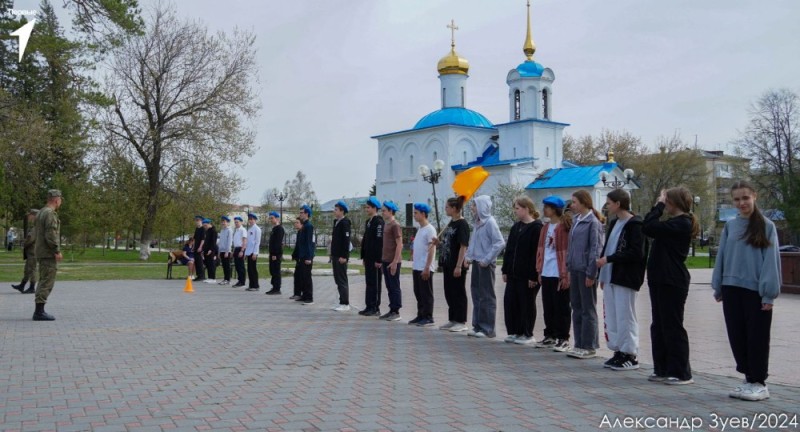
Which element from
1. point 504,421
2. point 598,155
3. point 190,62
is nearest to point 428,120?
point 598,155

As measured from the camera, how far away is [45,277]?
11.5m

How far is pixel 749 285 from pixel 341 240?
8.91 meters

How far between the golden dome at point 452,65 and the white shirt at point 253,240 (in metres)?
56.5

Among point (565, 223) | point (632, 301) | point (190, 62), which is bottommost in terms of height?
point (632, 301)

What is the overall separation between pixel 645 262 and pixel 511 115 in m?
63.7

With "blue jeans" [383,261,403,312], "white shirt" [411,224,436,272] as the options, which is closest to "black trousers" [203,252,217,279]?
"blue jeans" [383,261,403,312]

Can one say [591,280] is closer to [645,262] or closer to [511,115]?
[645,262]

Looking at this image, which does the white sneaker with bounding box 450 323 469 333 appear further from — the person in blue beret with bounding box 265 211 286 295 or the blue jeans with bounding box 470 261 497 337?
the person in blue beret with bounding box 265 211 286 295

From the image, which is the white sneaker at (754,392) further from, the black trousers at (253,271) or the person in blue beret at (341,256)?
the black trousers at (253,271)

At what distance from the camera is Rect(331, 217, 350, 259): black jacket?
1414cm

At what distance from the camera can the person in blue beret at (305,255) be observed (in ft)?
50.6

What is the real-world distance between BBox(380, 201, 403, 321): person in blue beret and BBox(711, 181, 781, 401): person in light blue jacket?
6.56m

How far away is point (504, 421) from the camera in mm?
5418

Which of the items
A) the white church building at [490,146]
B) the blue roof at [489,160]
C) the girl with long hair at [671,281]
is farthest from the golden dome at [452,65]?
the girl with long hair at [671,281]
